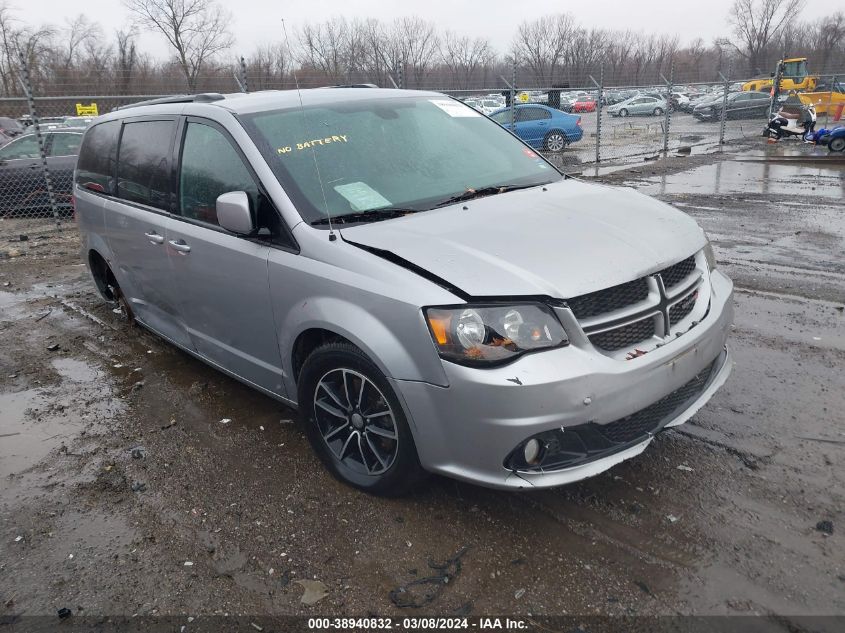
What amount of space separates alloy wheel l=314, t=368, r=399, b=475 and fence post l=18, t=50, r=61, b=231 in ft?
33.2

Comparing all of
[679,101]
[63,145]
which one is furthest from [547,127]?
[679,101]

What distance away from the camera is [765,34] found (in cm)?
7562

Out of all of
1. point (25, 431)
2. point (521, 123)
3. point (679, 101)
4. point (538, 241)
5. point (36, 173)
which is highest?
point (679, 101)

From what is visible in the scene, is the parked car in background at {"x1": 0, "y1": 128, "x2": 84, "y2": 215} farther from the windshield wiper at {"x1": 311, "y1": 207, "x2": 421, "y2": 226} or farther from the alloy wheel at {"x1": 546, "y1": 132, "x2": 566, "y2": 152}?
the alloy wheel at {"x1": 546, "y1": 132, "x2": 566, "y2": 152}

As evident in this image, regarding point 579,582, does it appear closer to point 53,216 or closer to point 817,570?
point 817,570

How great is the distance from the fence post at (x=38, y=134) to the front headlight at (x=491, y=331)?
10800 mm

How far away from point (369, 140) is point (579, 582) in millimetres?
2546

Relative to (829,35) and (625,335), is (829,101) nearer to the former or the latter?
(625,335)

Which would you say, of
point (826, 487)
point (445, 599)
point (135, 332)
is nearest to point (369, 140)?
point (445, 599)

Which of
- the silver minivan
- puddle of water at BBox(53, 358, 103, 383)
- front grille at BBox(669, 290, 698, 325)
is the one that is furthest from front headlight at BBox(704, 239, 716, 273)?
puddle of water at BBox(53, 358, 103, 383)

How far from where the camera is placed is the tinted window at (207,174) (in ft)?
11.6

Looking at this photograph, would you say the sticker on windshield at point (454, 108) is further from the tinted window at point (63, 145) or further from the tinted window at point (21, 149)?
the tinted window at point (21, 149)

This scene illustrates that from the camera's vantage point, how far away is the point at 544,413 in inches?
99.5

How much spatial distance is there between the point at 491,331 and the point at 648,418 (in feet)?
2.88
